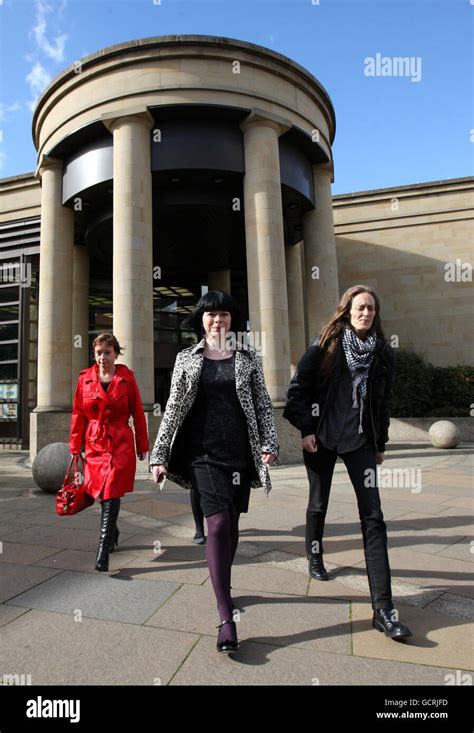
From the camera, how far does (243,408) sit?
10.3 ft

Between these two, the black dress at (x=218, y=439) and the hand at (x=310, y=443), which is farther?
the hand at (x=310, y=443)

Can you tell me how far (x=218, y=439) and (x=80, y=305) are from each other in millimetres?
14533

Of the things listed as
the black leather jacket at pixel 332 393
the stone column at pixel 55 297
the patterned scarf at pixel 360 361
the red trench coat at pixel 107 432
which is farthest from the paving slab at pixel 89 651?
the stone column at pixel 55 297

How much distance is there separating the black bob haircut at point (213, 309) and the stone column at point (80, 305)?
13708 millimetres

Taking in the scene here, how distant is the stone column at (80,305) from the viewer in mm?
16484

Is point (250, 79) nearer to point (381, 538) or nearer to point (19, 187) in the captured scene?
point (19, 187)

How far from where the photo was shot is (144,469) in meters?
11.0

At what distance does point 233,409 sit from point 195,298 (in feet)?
62.5

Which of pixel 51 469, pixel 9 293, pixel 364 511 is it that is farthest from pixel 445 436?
pixel 9 293

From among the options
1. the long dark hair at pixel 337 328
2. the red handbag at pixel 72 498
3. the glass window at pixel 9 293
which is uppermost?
the glass window at pixel 9 293

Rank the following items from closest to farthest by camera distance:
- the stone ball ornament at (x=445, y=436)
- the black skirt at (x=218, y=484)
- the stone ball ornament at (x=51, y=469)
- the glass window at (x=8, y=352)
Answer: the black skirt at (x=218, y=484) → the stone ball ornament at (x=51, y=469) → the stone ball ornament at (x=445, y=436) → the glass window at (x=8, y=352)

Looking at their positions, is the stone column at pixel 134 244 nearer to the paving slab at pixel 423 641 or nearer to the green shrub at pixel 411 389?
the paving slab at pixel 423 641
